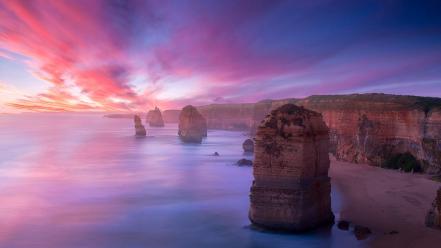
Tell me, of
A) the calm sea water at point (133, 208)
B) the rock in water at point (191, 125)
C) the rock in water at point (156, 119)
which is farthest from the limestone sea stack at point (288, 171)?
the rock in water at point (156, 119)

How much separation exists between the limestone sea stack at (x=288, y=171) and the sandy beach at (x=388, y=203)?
390 cm

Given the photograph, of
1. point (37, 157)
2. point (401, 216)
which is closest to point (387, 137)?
point (401, 216)

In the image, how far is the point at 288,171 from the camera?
20.0 m

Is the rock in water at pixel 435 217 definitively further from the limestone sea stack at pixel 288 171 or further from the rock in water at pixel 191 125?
the rock in water at pixel 191 125

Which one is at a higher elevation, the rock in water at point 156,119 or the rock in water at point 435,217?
the rock in water at point 156,119

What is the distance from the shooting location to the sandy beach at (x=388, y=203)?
19.7 metres

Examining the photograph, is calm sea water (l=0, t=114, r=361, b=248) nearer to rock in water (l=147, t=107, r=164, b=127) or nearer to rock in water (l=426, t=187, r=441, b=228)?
rock in water (l=426, t=187, r=441, b=228)

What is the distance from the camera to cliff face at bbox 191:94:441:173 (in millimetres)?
40281

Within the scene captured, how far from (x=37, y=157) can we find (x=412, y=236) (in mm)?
65384

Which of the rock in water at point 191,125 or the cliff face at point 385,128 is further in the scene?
the rock in water at point 191,125

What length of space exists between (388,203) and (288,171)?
38.9ft

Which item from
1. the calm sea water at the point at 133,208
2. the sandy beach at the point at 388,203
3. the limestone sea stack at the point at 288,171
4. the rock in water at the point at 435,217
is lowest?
the calm sea water at the point at 133,208

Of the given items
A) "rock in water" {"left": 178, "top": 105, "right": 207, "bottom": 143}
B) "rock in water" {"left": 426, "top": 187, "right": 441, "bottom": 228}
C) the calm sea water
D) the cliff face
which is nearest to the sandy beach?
"rock in water" {"left": 426, "top": 187, "right": 441, "bottom": 228}

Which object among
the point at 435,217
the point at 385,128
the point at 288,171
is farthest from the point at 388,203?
the point at 385,128
